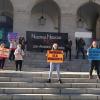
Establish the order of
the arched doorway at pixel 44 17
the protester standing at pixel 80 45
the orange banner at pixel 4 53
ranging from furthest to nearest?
the arched doorway at pixel 44 17 → the protester standing at pixel 80 45 → the orange banner at pixel 4 53

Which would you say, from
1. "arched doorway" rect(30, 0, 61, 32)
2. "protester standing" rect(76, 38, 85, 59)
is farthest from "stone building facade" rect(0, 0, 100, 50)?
"protester standing" rect(76, 38, 85, 59)

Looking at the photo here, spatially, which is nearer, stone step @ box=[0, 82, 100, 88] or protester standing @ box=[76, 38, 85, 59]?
stone step @ box=[0, 82, 100, 88]

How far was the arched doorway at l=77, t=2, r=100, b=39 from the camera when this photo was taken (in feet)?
132

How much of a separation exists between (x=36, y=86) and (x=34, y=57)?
32.4ft

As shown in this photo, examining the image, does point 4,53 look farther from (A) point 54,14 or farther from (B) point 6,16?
(B) point 6,16

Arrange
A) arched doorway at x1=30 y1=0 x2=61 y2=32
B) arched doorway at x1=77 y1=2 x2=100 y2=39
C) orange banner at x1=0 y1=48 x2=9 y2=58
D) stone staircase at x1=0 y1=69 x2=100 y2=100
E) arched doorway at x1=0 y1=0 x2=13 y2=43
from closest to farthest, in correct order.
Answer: stone staircase at x1=0 y1=69 x2=100 y2=100 < orange banner at x1=0 y1=48 x2=9 y2=58 < arched doorway at x1=30 y1=0 x2=61 y2=32 < arched doorway at x1=0 y1=0 x2=13 y2=43 < arched doorway at x1=77 y1=2 x2=100 y2=39

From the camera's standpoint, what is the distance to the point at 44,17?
130 ft

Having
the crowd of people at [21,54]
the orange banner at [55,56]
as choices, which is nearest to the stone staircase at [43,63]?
the crowd of people at [21,54]

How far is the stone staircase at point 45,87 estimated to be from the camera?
17.8 meters

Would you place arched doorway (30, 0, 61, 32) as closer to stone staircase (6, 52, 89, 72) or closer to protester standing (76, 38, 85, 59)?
protester standing (76, 38, 85, 59)

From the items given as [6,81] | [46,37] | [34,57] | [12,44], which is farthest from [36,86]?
[46,37]

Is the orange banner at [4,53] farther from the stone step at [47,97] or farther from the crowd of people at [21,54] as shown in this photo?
the stone step at [47,97]

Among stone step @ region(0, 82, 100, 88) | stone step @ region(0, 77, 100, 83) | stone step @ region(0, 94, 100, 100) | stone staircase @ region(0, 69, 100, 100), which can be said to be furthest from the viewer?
stone step @ region(0, 77, 100, 83)

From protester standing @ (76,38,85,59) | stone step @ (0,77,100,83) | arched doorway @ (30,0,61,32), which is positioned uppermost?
arched doorway @ (30,0,61,32)
